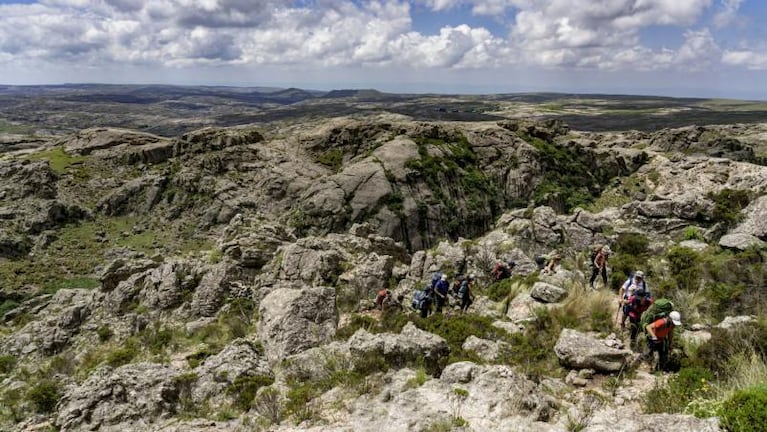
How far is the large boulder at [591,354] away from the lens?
11344 millimetres

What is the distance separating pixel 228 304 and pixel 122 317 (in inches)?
256

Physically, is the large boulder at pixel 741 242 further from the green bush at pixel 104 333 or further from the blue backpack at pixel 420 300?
the green bush at pixel 104 333

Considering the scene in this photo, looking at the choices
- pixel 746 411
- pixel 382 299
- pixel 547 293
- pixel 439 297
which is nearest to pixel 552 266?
pixel 547 293

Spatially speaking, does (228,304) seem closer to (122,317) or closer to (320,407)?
(122,317)

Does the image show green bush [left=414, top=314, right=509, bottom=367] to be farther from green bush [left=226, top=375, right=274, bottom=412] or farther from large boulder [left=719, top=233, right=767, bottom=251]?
large boulder [left=719, top=233, right=767, bottom=251]

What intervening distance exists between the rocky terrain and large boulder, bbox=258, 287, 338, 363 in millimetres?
88

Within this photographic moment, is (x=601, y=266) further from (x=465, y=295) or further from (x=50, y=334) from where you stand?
(x=50, y=334)

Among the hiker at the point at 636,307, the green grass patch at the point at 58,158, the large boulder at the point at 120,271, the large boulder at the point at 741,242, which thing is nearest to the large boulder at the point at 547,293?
the hiker at the point at 636,307

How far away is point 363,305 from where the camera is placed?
2091 centimetres

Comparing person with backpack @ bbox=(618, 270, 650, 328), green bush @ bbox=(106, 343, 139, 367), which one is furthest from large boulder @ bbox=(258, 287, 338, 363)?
person with backpack @ bbox=(618, 270, 650, 328)

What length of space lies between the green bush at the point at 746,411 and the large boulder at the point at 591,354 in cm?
Answer: 386

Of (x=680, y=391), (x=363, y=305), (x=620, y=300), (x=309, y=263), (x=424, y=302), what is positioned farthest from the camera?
(x=309, y=263)

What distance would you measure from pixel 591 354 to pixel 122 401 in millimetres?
13370

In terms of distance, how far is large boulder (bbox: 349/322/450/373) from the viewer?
12.7 m
